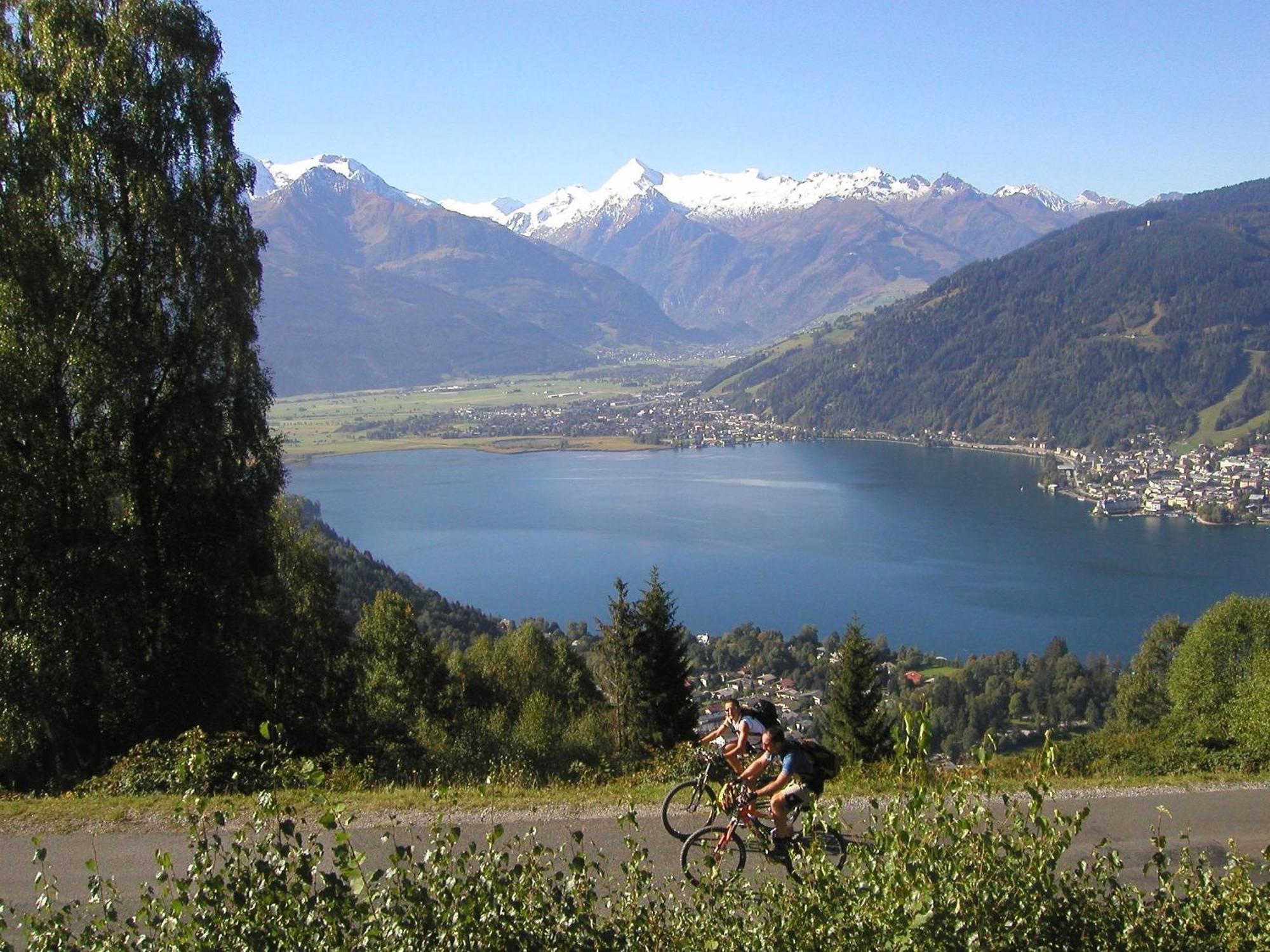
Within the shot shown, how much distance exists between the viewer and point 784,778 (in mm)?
5195

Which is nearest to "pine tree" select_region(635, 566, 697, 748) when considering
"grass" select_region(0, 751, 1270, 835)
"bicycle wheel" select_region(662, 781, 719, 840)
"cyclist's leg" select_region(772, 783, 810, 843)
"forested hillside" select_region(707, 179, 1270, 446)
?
"grass" select_region(0, 751, 1270, 835)

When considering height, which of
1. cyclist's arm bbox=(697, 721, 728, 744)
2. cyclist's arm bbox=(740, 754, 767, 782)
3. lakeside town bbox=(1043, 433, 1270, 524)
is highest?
cyclist's arm bbox=(740, 754, 767, 782)

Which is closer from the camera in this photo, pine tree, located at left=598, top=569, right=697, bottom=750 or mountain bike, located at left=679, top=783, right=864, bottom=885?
mountain bike, located at left=679, top=783, right=864, bottom=885

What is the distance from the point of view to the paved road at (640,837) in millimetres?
5754

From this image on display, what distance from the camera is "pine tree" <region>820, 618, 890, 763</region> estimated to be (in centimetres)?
1452

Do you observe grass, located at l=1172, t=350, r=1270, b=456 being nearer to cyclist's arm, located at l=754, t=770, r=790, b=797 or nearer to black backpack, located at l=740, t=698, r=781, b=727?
black backpack, located at l=740, t=698, r=781, b=727

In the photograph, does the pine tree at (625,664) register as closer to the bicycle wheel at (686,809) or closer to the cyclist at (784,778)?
the bicycle wheel at (686,809)

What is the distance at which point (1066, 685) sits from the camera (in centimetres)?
3144

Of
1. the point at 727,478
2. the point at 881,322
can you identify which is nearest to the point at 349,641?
the point at 727,478

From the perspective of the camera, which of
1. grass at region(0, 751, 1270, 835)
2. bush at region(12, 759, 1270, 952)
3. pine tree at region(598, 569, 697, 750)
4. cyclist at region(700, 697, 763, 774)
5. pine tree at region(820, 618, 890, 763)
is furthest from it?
pine tree at region(598, 569, 697, 750)

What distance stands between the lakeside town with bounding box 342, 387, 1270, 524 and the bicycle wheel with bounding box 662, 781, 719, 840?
224 feet

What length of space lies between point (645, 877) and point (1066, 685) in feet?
105

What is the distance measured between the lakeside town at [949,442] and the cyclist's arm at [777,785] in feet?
226

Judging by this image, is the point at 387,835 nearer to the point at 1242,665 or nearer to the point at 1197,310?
the point at 1242,665
